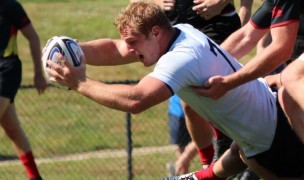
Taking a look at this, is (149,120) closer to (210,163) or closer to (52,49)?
(210,163)

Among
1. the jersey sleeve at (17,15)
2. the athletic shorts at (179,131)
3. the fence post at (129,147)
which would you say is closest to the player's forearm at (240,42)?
the jersey sleeve at (17,15)

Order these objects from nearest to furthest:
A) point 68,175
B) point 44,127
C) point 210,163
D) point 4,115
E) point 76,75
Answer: point 76,75
point 210,163
point 4,115
point 68,175
point 44,127

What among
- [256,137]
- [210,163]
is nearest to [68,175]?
[210,163]

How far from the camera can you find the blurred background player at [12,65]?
36.0 ft

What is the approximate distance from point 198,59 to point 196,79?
Result: 15 cm

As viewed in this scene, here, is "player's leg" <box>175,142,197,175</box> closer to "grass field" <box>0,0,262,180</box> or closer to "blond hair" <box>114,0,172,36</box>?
"grass field" <box>0,0,262,180</box>

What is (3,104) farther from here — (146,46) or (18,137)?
(146,46)

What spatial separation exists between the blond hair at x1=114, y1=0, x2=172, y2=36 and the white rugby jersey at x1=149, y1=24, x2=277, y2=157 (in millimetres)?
170

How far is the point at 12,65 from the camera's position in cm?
1102

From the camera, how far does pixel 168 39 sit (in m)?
7.55

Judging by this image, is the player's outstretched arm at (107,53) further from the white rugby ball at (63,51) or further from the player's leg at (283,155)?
the player's leg at (283,155)

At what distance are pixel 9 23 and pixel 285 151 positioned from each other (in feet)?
12.7

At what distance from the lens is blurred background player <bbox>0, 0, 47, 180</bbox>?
10969 mm

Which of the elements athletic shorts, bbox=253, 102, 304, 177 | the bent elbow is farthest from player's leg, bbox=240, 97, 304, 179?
the bent elbow
